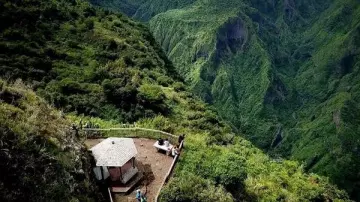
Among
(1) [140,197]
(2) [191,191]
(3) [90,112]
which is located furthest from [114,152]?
(3) [90,112]

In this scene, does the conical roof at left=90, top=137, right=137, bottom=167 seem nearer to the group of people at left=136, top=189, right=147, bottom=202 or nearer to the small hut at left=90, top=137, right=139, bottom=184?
the small hut at left=90, top=137, right=139, bottom=184

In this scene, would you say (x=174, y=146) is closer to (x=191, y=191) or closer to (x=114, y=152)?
(x=191, y=191)

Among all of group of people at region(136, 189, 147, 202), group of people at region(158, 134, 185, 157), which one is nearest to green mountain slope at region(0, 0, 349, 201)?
group of people at region(158, 134, 185, 157)

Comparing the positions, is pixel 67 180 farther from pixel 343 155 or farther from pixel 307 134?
pixel 307 134

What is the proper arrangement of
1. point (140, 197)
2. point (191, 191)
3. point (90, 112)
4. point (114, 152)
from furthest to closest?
point (90, 112) → point (114, 152) → point (191, 191) → point (140, 197)

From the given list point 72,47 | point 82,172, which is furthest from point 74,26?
point 82,172
